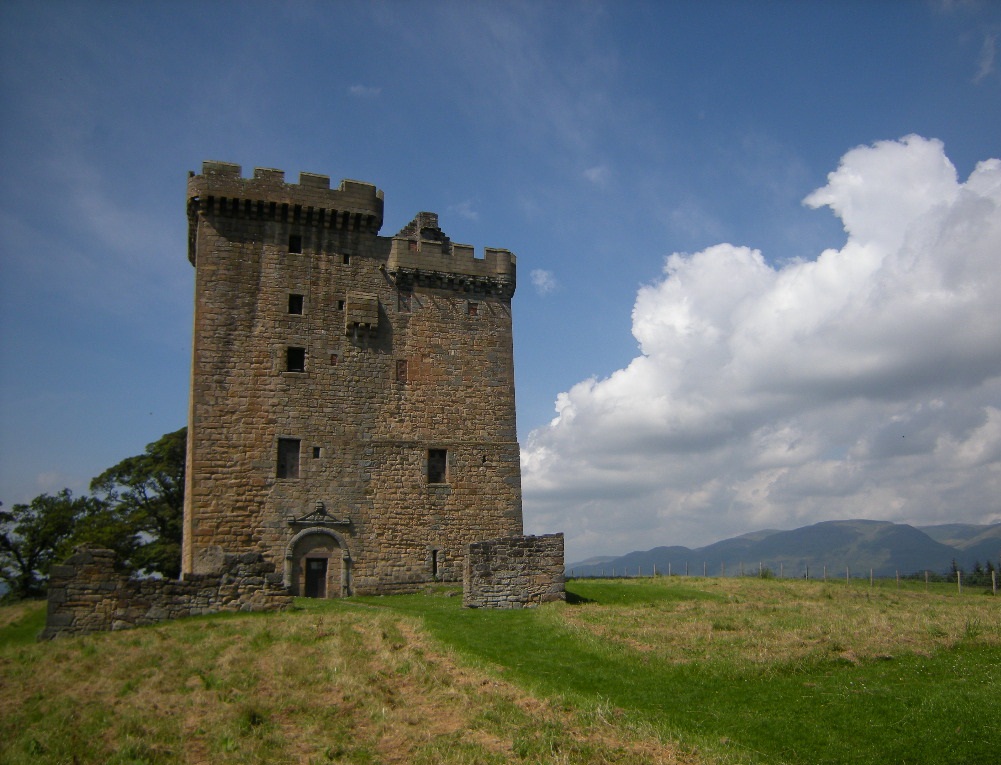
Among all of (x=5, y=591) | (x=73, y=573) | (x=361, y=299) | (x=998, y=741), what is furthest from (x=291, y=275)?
(x=5, y=591)

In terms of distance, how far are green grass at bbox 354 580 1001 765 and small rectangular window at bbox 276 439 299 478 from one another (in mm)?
9351

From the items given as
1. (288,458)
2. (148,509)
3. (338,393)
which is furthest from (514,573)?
(148,509)

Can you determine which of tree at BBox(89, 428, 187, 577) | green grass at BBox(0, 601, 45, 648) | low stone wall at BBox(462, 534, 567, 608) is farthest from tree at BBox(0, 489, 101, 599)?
low stone wall at BBox(462, 534, 567, 608)

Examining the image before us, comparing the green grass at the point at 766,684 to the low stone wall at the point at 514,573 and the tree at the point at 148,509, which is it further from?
the tree at the point at 148,509

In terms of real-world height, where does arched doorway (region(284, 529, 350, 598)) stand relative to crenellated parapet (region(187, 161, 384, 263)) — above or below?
below

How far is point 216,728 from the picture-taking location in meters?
11.2

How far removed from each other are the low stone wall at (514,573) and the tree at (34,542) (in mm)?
28215

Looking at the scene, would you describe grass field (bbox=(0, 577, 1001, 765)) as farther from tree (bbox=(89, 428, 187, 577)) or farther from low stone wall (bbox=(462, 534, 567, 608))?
tree (bbox=(89, 428, 187, 577))

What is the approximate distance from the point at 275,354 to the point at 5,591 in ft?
86.3

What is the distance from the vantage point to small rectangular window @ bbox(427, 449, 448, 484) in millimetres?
28819

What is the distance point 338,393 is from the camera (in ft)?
91.6

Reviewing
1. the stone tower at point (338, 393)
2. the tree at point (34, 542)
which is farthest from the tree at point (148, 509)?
the stone tower at point (338, 393)

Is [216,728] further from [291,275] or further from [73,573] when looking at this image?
[291,275]

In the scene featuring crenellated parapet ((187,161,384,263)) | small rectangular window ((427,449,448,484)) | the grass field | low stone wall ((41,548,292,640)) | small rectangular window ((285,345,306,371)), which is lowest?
the grass field
